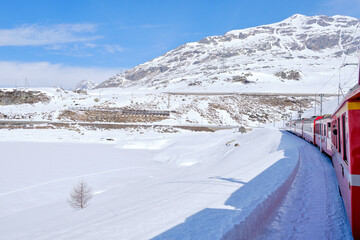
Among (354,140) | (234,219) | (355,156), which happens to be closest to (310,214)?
(234,219)

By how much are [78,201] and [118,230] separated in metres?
10.9

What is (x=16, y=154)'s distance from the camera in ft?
112

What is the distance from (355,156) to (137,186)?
52.8 ft

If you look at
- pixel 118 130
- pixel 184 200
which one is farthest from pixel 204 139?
pixel 184 200

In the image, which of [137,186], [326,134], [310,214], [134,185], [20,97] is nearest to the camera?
[310,214]

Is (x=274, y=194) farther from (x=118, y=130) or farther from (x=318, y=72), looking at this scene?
(x=318, y=72)

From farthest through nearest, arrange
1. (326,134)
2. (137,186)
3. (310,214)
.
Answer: (137,186) < (326,134) < (310,214)

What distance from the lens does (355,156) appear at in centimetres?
582

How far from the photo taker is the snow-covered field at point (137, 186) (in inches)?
286

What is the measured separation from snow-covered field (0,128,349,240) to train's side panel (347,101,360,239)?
6.10ft

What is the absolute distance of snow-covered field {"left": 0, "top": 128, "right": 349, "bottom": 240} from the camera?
7.25 m

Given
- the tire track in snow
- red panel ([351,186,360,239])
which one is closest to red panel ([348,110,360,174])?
red panel ([351,186,360,239])

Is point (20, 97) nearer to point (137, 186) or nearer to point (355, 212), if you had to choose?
point (137, 186)

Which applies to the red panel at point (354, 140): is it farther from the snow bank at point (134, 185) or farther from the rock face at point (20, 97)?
the rock face at point (20, 97)
